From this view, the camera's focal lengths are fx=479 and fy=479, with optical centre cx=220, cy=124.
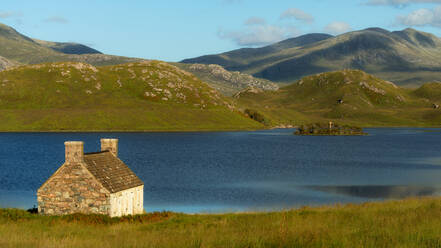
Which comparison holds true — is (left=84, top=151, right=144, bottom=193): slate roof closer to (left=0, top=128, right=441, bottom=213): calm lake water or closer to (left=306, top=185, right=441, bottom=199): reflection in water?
(left=0, top=128, right=441, bottom=213): calm lake water

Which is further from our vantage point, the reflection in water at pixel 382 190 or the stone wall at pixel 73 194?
the reflection in water at pixel 382 190

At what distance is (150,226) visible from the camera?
30750mm

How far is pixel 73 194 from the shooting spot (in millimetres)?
35688

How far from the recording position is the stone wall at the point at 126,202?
117ft

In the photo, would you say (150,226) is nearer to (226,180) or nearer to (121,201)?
(121,201)

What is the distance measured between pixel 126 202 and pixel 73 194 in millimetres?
4470

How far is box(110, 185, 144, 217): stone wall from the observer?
3562cm

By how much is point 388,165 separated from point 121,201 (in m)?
87.0

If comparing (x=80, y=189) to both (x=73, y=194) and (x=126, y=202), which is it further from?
(x=126, y=202)

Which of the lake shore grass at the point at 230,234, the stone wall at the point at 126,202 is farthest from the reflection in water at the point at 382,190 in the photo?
the stone wall at the point at 126,202

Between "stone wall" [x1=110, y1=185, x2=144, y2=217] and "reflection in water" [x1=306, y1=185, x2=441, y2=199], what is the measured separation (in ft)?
119

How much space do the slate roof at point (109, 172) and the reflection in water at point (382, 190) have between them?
124 ft

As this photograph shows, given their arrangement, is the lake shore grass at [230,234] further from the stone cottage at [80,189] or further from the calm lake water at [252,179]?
the calm lake water at [252,179]

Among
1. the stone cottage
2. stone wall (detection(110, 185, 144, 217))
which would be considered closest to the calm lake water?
stone wall (detection(110, 185, 144, 217))
